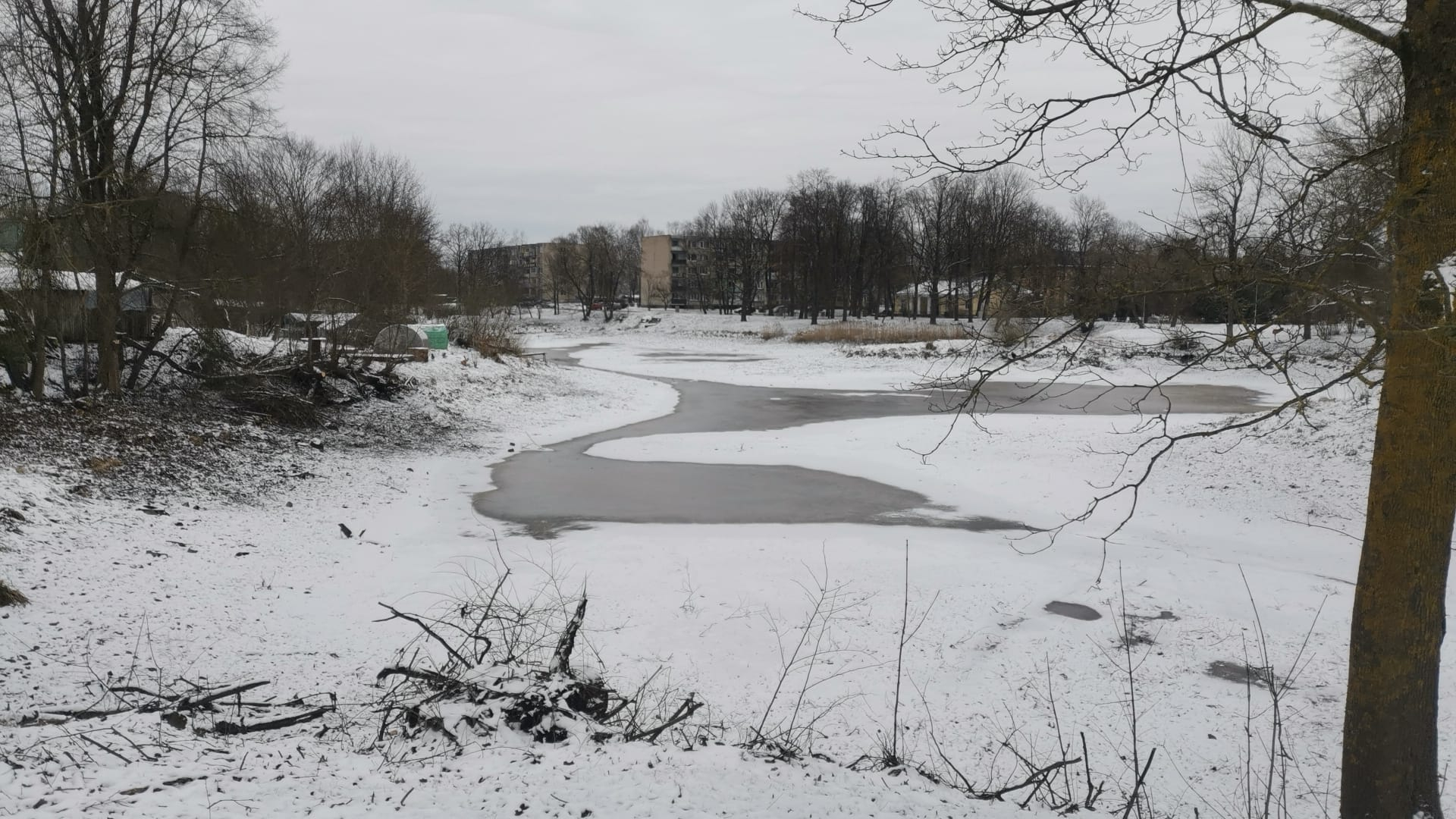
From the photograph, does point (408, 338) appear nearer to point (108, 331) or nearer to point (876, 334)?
point (108, 331)

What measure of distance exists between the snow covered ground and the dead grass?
34.7 metres

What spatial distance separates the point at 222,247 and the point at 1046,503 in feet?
55.8

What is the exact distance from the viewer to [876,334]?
52250mm

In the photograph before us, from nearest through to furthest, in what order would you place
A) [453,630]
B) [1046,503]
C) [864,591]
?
[453,630]
[864,591]
[1046,503]

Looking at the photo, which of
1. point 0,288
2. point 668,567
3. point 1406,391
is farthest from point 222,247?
point 1406,391

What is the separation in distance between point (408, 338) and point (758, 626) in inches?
822

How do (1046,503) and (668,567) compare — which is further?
(1046,503)

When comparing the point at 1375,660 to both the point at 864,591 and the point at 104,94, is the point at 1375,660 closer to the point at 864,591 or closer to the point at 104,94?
the point at 864,591

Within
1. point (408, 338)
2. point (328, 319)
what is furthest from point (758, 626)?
point (408, 338)

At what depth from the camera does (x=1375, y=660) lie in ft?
13.5

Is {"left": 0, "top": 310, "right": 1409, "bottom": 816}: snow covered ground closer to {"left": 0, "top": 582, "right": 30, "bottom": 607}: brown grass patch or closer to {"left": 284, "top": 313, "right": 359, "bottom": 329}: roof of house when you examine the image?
{"left": 0, "top": 582, "right": 30, "bottom": 607}: brown grass patch

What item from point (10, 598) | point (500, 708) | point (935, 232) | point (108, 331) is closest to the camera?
point (500, 708)

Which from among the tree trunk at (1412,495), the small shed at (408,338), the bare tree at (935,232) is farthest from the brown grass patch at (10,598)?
the bare tree at (935,232)

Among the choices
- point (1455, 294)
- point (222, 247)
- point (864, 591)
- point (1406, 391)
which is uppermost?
point (222, 247)
